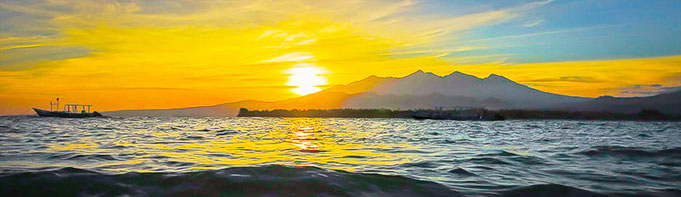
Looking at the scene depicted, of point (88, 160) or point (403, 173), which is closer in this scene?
point (403, 173)

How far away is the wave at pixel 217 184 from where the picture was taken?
8.77 metres

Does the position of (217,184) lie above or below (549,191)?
above

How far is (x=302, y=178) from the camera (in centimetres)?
1004

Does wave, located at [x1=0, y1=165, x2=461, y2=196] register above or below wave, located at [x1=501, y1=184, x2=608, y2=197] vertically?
above

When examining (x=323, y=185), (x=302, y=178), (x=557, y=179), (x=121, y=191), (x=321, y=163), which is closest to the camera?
(x=121, y=191)

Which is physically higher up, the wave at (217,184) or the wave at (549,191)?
the wave at (217,184)

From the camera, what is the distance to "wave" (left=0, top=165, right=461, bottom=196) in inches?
345

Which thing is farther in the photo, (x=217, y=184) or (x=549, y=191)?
(x=217, y=184)

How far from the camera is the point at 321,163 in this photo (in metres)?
13.7

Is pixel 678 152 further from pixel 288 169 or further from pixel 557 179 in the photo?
pixel 288 169

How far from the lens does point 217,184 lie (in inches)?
367

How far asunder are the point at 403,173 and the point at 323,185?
9.15 ft

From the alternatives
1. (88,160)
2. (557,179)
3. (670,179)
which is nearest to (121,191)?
(88,160)

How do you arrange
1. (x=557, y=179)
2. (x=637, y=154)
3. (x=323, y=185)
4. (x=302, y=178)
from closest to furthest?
(x=323, y=185)
(x=302, y=178)
(x=557, y=179)
(x=637, y=154)
